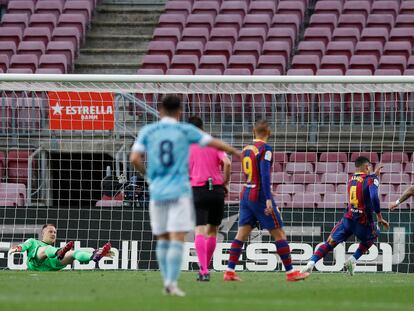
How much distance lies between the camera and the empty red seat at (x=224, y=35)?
985 inches

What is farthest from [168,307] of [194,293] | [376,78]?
[376,78]

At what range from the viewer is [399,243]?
17.8 meters

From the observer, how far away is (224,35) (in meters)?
25.0

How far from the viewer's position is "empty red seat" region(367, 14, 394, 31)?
24.9m

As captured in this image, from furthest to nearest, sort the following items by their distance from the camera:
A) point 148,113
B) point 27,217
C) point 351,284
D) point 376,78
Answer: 1. point 148,113
2. point 27,217
3. point 376,78
4. point 351,284

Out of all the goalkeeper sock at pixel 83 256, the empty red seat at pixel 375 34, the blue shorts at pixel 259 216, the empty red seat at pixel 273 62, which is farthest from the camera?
the empty red seat at pixel 375 34

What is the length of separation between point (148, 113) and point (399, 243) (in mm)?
5024

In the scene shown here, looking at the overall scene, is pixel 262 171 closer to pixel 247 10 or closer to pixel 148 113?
pixel 148 113

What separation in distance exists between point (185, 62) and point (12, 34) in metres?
4.38

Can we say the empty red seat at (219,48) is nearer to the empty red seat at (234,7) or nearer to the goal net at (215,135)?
the empty red seat at (234,7)

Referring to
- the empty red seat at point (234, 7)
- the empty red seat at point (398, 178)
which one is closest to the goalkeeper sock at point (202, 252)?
the empty red seat at point (398, 178)

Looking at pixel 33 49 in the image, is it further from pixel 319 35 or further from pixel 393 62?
pixel 393 62

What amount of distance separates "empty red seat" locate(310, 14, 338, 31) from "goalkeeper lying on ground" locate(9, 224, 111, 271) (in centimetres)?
1020

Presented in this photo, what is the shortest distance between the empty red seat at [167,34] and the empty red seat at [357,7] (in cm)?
370
